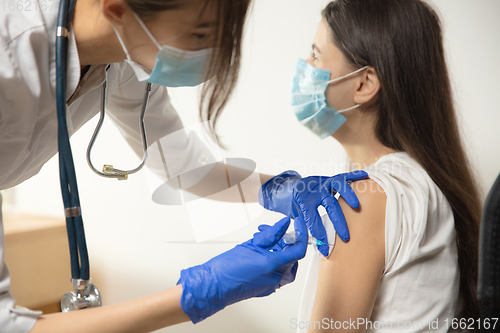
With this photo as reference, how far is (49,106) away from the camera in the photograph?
901 mm

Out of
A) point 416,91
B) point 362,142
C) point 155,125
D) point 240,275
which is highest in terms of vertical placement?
point 155,125

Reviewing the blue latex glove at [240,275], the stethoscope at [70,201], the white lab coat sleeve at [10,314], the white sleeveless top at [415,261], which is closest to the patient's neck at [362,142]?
the white sleeveless top at [415,261]

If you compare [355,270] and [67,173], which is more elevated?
[67,173]

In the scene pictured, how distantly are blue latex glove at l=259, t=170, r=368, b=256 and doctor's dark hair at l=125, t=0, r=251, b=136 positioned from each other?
1.05ft

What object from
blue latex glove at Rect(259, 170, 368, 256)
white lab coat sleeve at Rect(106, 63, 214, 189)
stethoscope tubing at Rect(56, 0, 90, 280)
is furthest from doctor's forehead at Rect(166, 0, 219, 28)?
blue latex glove at Rect(259, 170, 368, 256)

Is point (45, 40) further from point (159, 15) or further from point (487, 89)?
point (487, 89)

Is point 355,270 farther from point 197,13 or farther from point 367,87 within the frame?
point 197,13

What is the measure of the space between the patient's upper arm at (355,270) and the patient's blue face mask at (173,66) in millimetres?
498

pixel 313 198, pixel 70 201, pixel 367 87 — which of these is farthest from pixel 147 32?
pixel 367 87

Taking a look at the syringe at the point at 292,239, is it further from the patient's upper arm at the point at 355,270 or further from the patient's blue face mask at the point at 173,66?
the patient's blue face mask at the point at 173,66

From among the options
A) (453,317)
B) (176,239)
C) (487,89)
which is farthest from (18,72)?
(487,89)

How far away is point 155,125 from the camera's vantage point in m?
1.27

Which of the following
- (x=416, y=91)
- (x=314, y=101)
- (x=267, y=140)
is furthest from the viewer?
(x=267, y=140)

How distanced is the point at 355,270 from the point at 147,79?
66 cm
